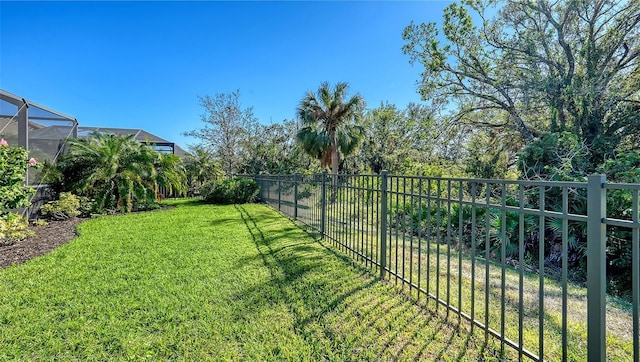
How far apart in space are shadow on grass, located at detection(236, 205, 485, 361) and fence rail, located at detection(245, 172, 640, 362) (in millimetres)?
223

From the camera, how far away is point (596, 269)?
1.58 m

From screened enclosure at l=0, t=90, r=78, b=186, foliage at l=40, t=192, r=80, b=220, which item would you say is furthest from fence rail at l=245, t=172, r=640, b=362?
screened enclosure at l=0, t=90, r=78, b=186

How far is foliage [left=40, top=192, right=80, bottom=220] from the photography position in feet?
25.5

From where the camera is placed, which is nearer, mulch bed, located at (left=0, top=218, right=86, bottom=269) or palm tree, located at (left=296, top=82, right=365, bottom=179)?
mulch bed, located at (left=0, top=218, right=86, bottom=269)

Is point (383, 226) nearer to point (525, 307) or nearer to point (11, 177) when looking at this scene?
point (525, 307)

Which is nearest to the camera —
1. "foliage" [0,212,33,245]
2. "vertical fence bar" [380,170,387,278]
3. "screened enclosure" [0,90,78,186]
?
"vertical fence bar" [380,170,387,278]

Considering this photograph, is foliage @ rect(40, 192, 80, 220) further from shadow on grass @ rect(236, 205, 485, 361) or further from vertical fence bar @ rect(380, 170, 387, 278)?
vertical fence bar @ rect(380, 170, 387, 278)

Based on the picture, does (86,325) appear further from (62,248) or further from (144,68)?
(144,68)

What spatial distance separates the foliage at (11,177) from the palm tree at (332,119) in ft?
36.3

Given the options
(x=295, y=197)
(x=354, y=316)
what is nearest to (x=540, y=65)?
(x=295, y=197)

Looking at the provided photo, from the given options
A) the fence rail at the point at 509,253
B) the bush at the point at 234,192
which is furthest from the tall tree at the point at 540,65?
the bush at the point at 234,192

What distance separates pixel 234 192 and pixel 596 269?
1182cm

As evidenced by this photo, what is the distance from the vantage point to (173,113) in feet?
66.6

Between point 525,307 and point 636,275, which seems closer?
point 636,275
